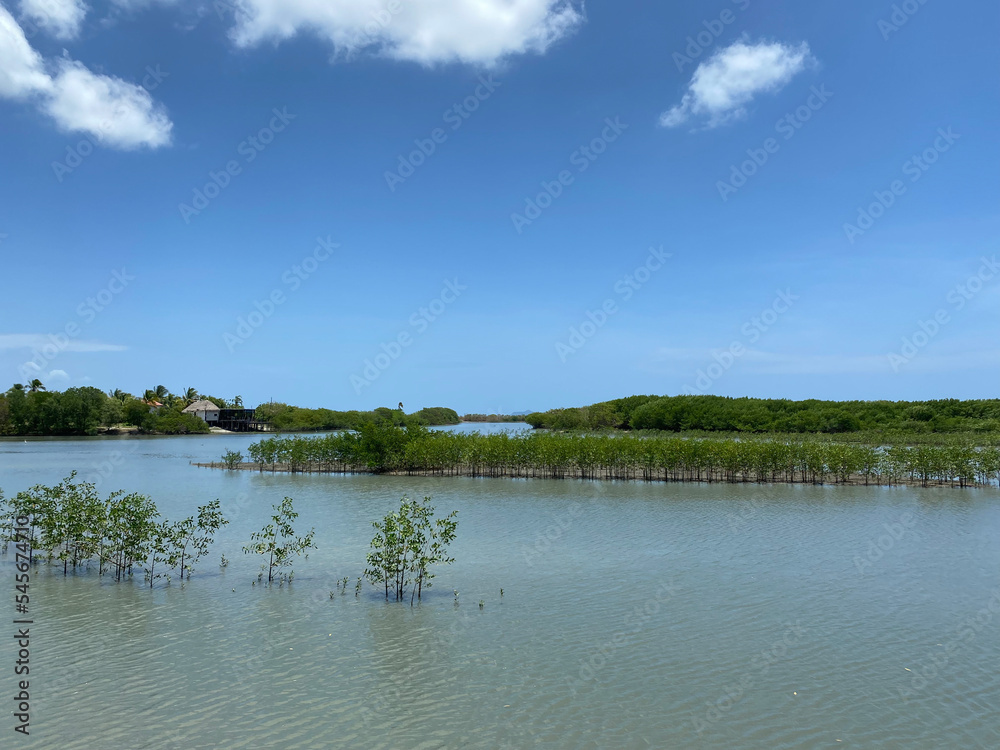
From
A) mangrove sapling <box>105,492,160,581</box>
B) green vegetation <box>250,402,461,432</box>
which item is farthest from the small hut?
mangrove sapling <box>105,492,160,581</box>

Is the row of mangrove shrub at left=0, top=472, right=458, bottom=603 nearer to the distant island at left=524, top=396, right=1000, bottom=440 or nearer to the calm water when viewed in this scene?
the calm water

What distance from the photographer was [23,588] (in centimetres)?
1185

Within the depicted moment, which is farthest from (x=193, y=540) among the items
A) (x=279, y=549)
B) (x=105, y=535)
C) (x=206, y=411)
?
(x=206, y=411)

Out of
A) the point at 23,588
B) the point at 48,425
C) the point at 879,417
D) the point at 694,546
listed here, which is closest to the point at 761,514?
the point at 694,546

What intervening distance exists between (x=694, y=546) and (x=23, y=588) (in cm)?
1404

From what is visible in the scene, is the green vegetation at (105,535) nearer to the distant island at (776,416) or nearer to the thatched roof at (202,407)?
the distant island at (776,416)

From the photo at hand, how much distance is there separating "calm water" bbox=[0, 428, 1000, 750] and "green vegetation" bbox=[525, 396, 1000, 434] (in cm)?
5409

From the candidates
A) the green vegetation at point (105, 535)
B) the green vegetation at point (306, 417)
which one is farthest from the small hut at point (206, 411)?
the green vegetation at point (105, 535)

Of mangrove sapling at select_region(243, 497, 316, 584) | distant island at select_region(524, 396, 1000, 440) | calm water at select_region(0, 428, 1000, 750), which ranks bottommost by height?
calm water at select_region(0, 428, 1000, 750)

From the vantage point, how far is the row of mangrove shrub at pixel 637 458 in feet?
92.8

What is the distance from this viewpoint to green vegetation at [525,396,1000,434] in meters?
66.2

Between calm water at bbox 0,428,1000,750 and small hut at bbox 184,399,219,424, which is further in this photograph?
small hut at bbox 184,399,219,424

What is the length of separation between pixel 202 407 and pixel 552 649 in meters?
98.9

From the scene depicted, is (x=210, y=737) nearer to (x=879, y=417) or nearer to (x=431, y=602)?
(x=431, y=602)
